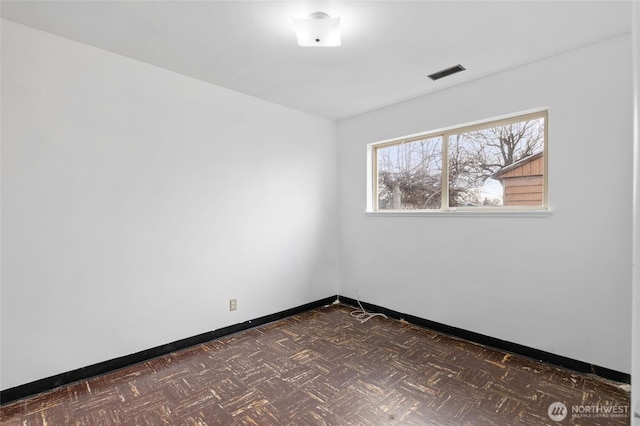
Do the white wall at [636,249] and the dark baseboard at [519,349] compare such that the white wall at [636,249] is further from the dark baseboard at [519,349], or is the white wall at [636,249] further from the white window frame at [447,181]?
the dark baseboard at [519,349]

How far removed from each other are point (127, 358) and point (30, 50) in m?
2.32

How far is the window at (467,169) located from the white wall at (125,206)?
126cm

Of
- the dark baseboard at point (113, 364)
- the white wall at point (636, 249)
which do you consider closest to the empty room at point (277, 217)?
the dark baseboard at point (113, 364)

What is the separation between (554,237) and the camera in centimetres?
246

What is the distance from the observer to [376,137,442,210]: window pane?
3.39 meters

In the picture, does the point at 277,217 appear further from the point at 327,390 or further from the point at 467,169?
the point at 467,169

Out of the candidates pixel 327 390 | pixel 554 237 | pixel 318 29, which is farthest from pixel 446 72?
pixel 327 390

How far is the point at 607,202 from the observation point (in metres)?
2.23

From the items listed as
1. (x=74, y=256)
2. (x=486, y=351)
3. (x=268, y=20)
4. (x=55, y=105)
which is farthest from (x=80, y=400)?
(x=486, y=351)

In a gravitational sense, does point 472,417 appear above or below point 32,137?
below

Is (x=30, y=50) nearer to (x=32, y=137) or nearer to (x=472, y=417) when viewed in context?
(x=32, y=137)

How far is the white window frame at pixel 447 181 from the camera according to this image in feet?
8.46

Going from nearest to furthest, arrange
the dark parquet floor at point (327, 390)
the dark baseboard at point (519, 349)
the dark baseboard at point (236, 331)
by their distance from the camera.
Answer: the dark parquet floor at point (327, 390) < the dark baseboard at point (236, 331) < the dark baseboard at point (519, 349)

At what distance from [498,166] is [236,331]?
120 inches
